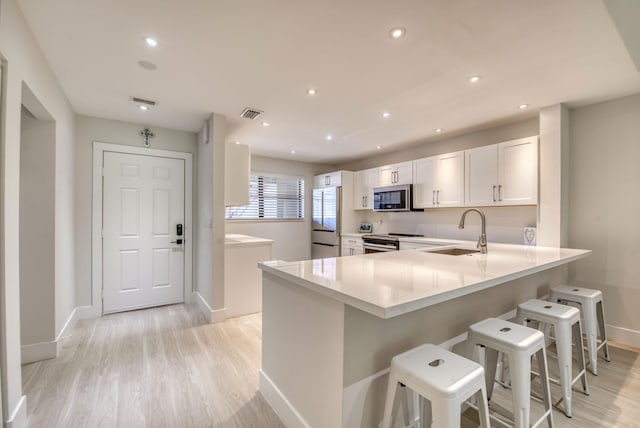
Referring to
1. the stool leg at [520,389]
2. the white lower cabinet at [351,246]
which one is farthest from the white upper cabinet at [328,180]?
the stool leg at [520,389]

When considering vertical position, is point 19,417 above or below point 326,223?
below

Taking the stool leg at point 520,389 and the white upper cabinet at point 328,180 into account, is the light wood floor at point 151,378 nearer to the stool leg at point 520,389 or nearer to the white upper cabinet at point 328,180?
the stool leg at point 520,389

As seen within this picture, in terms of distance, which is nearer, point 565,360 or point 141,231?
point 565,360

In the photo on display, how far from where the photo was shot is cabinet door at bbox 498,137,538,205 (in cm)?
326

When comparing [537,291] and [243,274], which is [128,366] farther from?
[537,291]

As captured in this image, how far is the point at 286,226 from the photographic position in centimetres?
601

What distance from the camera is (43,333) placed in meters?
2.53

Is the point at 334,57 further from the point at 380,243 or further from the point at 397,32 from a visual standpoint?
the point at 380,243

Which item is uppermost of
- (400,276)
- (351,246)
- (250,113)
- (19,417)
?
(250,113)

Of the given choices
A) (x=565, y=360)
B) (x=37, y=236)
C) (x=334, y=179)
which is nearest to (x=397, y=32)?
(x=565, y=360)

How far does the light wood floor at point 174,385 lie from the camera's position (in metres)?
1.82

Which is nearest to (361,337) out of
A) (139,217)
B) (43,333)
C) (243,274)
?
(243,274)

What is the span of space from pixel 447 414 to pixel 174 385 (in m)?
2.00

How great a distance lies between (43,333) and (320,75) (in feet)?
10.9
